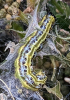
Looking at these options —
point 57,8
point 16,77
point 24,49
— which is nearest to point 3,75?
point 16,77

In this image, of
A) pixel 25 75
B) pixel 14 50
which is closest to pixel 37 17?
pixel 14 50

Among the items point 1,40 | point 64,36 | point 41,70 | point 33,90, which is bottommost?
point 33,90

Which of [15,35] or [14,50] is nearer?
[14,50]

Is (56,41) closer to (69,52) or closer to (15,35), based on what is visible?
(69,52)

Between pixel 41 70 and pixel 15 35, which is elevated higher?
pixel 15 35

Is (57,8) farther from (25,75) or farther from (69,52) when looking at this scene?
(25,75)

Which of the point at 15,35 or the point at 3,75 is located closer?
the point at 3,75
